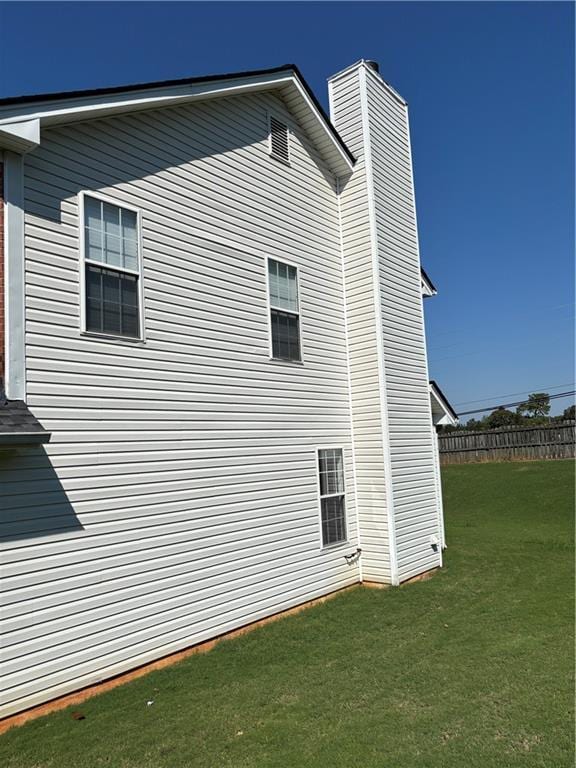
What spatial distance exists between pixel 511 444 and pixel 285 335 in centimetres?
2065

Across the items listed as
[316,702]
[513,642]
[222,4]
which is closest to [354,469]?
[513,642]

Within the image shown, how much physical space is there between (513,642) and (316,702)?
2.65 meters

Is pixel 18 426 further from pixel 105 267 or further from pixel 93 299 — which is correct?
pixel 105 267

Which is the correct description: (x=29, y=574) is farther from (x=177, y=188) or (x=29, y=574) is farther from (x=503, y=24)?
(x=503, y=24)

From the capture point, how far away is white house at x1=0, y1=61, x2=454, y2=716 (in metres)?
5.07

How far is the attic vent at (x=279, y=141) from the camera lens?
8562mm

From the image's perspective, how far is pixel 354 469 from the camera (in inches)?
361

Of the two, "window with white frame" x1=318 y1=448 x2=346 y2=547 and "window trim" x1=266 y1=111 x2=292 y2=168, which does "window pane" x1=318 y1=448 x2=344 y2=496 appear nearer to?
"window with white frame" x1=318 y1=448 x2=346 y2=547

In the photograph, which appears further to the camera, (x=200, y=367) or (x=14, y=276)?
(x=200, y=367)

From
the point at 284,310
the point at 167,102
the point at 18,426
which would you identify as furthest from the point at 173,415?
the point at 167,102

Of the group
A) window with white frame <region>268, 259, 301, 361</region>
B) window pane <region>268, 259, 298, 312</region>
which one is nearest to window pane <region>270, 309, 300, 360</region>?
window with white frame <region>268, 259, 301, 361</region>

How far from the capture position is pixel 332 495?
8633mm

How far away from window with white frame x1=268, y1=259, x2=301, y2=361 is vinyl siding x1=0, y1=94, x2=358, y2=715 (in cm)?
17

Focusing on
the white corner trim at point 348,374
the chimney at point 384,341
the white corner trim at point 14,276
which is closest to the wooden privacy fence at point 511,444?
the chimney at point 384,341
